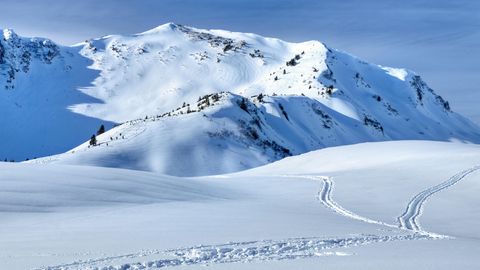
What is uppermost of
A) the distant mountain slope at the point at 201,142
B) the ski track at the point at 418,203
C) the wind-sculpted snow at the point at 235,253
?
the distant mountain slope at the point at 201,142

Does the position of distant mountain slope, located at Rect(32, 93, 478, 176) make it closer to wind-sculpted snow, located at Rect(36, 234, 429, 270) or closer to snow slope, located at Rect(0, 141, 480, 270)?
snow slope, located at Rect(0, 141, 480, 270)

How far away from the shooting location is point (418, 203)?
2639 centimetres

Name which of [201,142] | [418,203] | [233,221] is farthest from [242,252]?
[201,142]

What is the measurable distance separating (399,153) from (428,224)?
30618 millimetres

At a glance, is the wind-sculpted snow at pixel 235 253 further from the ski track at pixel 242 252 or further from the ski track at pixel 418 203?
the ski track at pixel 418 203

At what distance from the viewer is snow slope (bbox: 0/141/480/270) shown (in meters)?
12.2

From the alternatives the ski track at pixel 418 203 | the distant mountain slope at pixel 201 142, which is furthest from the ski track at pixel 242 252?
the distant mountain slope at pixel 201 142

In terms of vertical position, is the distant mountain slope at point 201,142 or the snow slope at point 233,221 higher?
the distant mountain slope at point 201,142

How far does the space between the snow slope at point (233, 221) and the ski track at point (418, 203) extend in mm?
210

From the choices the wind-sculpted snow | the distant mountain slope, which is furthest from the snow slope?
the distant mountain slope

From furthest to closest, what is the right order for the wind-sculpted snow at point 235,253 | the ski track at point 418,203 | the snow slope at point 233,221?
the ski track at point 418,203
the snow slope at point 233,221
the wind-sculpted snow at point 235,253

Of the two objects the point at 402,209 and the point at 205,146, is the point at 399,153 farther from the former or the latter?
the point at 205,146

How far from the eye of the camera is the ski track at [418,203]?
66.6 ft

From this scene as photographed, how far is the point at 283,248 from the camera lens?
13.5m
